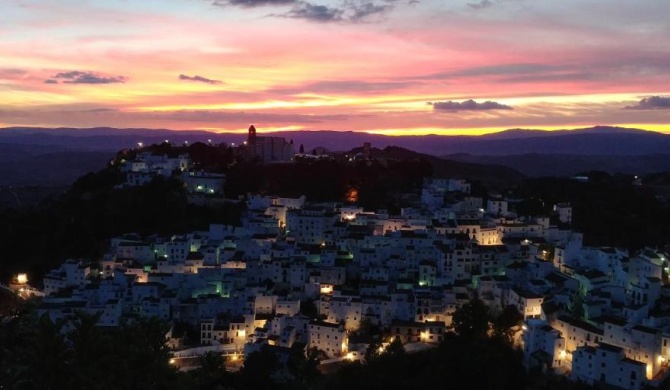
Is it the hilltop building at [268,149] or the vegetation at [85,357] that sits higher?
the hilltop building at [268,149]

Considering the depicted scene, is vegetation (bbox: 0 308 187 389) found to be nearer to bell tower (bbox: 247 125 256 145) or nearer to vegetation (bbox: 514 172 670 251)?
vegetation (bbox: 514 172 670 251)

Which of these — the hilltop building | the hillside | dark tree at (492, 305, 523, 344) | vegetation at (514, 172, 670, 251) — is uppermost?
the hilltop building

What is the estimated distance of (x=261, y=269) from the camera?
22.3m

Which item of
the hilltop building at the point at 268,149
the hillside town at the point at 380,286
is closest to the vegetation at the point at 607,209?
the hillside town at the point at 380,286

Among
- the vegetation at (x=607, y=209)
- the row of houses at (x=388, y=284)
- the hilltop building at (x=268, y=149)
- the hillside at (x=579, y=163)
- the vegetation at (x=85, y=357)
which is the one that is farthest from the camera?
the hillside at (x=579, y=163)

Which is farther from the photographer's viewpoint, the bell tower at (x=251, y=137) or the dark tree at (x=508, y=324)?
the bell tower at (x=251, y=137)

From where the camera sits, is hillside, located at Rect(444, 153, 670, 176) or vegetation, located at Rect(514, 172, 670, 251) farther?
hillside, located at Rect(444, 153, 670, 176)

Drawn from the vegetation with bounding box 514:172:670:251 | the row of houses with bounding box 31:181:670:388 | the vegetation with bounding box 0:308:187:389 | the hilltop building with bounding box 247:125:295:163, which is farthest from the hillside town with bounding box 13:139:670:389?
the hilltop building with bounding box 247:125:295:163

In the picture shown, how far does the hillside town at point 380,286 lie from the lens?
1695cm

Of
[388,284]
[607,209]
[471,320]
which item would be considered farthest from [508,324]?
[607,209]

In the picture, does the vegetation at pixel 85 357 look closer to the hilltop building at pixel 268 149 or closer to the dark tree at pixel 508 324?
the dark tree at pixel 508 324

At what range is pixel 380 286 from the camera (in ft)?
67.7

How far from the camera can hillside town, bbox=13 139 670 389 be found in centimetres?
1695

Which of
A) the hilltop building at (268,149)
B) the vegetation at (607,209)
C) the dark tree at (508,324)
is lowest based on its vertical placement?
the dark tree at (508,324)
